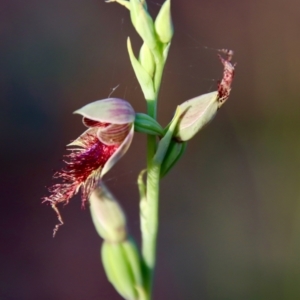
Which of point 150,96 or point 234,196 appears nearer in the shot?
point 150,96

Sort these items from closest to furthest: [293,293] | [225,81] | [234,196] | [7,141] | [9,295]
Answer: [225,81] → [293,293] → [9,295] → [234,196] → [7,141]

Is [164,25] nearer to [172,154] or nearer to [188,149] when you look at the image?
[172,154]

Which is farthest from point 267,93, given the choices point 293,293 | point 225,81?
point 225,81

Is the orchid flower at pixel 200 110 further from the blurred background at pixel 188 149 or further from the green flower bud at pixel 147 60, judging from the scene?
the blurred background at pixel 188 149

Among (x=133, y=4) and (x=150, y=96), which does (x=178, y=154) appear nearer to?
(x=150, y=96)

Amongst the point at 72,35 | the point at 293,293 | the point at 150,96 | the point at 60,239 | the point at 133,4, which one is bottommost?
the point at 293,293

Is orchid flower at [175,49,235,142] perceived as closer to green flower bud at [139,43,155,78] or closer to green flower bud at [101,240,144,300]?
green flower bud at [139,43,155,78]

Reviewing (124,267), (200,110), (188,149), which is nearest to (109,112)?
(200,110)
